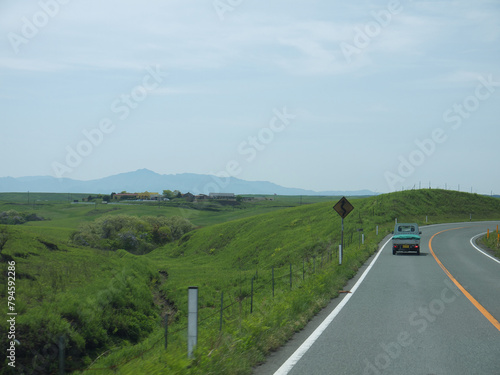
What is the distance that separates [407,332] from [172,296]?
25.6m

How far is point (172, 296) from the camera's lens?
107 ft

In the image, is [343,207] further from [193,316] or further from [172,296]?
[193,316]

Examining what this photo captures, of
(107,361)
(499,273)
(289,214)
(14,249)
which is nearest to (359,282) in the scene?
(499,273)

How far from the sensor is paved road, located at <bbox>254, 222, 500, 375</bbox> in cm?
651

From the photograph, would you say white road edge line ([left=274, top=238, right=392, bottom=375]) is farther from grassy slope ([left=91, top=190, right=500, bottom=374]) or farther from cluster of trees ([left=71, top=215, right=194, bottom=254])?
cluster of trees ([left=71, top=215, right=194, bottom=254])

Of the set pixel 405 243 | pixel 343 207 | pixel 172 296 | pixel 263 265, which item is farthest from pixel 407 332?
pixel 263 265

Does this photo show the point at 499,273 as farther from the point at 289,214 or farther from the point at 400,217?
the point at 289,214

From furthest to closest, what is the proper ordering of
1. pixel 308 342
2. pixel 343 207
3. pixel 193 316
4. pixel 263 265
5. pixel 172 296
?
pixel 263 265 → pixel 172 296 → pixel 343 207 → pixel 308 342 → pixel 193 316

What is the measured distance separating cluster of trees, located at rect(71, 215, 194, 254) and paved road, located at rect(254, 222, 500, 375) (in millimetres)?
48047

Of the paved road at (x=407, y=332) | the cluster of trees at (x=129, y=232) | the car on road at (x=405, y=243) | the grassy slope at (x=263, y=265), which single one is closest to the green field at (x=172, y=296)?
the grassy slope at (x=263, y=265)

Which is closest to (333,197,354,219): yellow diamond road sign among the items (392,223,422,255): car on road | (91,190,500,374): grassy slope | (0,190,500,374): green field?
(0,190,500,374): green field

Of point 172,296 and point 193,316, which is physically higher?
point 193,316

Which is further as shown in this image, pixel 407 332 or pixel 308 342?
pixel 407 332

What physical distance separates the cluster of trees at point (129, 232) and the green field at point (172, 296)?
4127 millimetres
